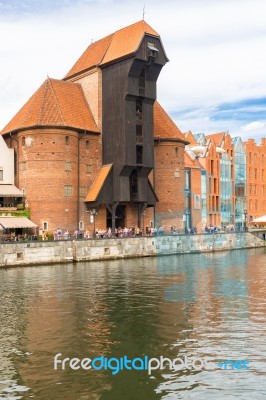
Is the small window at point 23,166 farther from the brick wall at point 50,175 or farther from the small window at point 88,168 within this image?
the small window at point 88,168

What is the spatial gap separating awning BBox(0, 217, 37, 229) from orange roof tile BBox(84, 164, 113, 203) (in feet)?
26.0

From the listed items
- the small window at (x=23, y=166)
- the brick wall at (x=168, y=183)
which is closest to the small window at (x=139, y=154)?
the brick wall at (x=168, y=183)

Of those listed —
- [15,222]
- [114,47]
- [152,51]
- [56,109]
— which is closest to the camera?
[15,222]

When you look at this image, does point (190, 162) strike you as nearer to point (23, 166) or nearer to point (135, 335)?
point (23, 166)

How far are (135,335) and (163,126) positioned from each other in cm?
5439

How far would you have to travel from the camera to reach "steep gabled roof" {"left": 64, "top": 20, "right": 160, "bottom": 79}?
6184 cm

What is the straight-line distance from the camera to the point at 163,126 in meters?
73.1

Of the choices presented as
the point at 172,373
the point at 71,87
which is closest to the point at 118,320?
the point at 172,373

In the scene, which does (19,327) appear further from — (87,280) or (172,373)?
(87,280)

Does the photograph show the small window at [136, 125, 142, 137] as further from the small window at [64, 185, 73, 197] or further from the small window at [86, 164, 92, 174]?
the small window at [64, 185, 73, 197]

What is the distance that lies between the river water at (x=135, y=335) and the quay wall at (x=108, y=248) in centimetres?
1061

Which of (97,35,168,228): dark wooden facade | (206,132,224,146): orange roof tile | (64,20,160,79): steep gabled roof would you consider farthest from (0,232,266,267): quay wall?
(206,132,224,146): orange roof tile

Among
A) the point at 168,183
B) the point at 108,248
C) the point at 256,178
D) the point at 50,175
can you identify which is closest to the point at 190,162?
the point at 168,183

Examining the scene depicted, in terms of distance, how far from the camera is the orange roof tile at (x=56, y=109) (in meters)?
61.6
